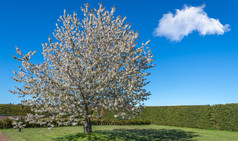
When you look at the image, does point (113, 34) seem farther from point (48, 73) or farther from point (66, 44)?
point (48, 73)

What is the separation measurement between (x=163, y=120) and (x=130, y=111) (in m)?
18.1

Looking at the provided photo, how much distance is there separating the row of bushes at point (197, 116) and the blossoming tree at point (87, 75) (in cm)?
983

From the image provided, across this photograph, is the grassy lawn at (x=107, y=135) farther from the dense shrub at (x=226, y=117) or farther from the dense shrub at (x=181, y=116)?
the dense shrub at (x=181, y=116)

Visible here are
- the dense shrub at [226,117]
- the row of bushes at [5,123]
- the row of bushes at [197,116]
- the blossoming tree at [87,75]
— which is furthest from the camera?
the row of bushes at [197,116]

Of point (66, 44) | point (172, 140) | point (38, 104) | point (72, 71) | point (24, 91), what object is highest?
point (66, 44)

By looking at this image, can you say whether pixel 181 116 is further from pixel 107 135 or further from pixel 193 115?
pixel 107 135

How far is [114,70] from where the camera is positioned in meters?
11.0

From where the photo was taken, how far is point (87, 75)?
10.5 m

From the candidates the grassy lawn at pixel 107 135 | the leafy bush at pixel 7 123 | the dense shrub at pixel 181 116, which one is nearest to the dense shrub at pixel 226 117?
the dense shrub at pixel 181 116

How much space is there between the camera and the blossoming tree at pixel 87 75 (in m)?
10.7

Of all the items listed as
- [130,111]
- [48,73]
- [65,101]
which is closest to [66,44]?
[48,73]

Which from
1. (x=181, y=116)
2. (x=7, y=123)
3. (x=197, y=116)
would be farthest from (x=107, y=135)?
(x=181, y=116)

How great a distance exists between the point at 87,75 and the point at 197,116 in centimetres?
1910

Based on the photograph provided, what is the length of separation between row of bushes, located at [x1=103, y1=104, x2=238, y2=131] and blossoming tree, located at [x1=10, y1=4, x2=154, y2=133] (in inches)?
387
